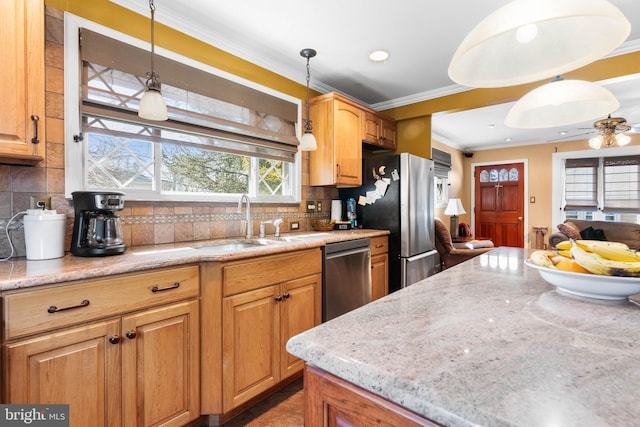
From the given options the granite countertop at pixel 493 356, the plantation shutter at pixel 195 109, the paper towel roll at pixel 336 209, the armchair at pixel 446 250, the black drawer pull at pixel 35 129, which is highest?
the plantation shutter at pixel 195 109

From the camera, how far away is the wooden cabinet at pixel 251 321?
1580 mm

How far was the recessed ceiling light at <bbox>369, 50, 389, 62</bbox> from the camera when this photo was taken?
2578 millimetres

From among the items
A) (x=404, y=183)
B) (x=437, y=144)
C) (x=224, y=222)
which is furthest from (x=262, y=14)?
(x=437, y=144)

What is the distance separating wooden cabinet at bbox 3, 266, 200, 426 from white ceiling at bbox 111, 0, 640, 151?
1647 mm

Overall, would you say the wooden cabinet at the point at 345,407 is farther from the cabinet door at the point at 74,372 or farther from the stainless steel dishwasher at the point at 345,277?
the stainless steel dishwasher at the point at 345,277

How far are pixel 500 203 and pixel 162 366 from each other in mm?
6883

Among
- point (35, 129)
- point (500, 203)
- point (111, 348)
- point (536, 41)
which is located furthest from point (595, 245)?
point (500, 203)

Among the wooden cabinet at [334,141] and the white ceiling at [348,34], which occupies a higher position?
the white ceiling at [348,34]

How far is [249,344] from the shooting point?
173 centimetres

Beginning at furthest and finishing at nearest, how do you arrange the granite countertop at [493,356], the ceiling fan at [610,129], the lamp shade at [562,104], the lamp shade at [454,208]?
the lamp shade at [454,208], the ceiling fan at [610,129], the lamp shade at [562,104], the granite countertop at [493,356]

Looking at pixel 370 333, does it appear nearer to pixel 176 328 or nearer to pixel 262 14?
pixel 176 328

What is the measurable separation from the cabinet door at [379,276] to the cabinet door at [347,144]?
81 centimetres

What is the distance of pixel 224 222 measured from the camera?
7.73 ft

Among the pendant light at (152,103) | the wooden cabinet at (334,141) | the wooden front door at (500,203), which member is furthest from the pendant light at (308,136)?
the wooden front door at (500,203)
